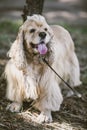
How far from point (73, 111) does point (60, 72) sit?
62 centimetres

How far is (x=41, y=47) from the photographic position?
5.72 metres

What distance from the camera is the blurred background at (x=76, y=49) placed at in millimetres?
5957

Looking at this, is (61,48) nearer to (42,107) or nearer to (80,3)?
(42,107)

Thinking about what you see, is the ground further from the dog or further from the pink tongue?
the pink tongue

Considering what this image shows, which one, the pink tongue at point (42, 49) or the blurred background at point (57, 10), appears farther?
the blurred background at point (57, 10)

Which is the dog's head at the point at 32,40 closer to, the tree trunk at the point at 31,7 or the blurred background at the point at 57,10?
the tree trunk at the point at 31,7

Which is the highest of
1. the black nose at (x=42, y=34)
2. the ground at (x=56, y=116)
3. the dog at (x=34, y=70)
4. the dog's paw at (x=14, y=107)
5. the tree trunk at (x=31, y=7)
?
the tree trunk at (x=31, y=7)

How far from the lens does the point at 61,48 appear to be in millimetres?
6887

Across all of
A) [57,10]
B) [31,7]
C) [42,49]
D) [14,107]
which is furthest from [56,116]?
[57,10]

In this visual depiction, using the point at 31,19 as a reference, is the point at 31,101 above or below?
below

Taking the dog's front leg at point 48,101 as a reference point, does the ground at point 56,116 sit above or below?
below

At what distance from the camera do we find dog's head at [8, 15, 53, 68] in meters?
5.72

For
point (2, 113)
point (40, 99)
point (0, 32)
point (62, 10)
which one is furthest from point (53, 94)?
point (62, 10)

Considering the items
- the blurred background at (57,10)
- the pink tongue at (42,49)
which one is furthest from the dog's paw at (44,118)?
the blurred background at (57,10)
